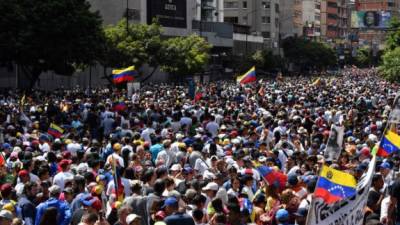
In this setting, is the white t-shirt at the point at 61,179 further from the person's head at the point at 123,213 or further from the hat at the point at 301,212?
the hat at the point at 301,212

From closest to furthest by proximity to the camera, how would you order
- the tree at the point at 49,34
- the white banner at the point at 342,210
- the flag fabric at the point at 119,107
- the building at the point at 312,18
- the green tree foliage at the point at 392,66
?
the white banner at the point at 342,210, the flag fabric at the point at 119,107, the tree at the point at 49,34, the green tree foliage at the point at 392,66, the building at the point at 312,18

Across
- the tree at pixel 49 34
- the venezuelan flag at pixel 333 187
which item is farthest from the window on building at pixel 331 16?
the venezuelan flag at pixel 333 187

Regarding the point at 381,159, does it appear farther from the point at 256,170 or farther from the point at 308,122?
the point at 308,122

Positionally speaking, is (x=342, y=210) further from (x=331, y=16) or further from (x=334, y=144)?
(x=331, y=16)

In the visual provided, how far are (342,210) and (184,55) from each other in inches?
2306

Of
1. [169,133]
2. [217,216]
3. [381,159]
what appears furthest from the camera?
[169,133]

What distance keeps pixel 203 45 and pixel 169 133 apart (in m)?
51.1

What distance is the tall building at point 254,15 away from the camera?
12469 centimetres

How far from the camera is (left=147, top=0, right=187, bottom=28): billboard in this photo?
255 feet

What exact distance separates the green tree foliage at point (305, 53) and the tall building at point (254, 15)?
250 centimetres

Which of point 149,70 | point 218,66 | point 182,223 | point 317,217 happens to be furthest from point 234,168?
point 218,66

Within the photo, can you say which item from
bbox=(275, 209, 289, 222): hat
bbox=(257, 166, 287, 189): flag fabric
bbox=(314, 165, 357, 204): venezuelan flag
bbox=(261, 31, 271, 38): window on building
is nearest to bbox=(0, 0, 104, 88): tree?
bbox=(257, 166, 287, 189): flag fabric

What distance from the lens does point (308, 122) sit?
23547 millimetres

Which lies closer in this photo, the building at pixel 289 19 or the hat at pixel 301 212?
the hat at pixel 301 212
